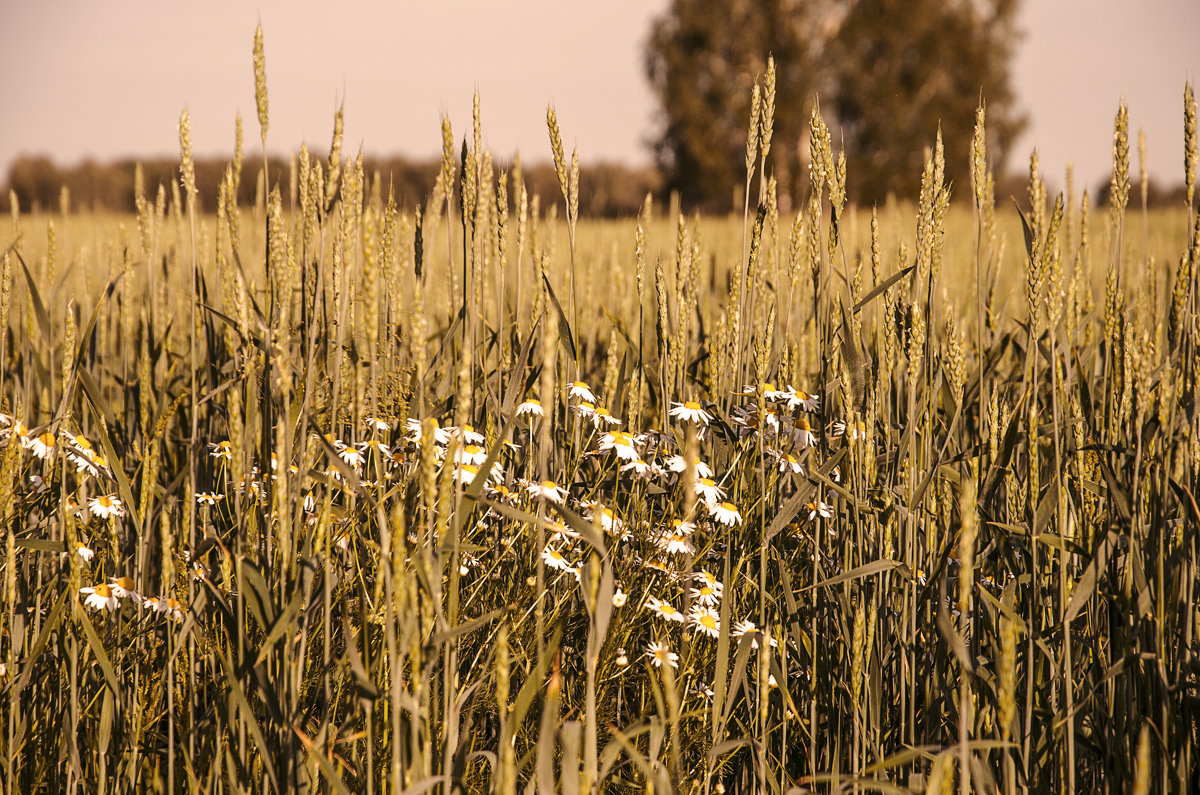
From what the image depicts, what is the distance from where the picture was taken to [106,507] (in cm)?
129

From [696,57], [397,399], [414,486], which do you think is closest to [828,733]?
[414,486]

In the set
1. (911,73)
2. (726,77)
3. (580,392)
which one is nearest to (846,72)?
(911,73)

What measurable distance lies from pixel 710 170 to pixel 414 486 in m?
20.3

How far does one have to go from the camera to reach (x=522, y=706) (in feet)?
2.77

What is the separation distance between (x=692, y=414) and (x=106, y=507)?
3.02 ft

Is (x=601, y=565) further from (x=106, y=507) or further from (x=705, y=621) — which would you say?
(x=106, y=507)

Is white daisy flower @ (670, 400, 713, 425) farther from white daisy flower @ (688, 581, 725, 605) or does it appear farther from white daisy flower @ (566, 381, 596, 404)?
white daisy flower @ (688, 581, 725, 605)

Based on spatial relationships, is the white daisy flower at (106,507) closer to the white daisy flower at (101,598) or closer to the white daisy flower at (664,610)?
the white daisy flower at (101,598)

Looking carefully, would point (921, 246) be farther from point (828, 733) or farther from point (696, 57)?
point (696, 57)

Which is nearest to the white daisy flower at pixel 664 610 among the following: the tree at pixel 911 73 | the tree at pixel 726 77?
the tree at pixel 726 77

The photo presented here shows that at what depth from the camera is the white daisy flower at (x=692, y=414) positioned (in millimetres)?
1399

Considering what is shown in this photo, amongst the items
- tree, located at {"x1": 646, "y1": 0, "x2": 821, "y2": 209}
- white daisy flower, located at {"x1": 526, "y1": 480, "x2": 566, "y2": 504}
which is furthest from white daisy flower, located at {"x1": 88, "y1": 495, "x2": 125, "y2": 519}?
tree, located at {"x1": 646, "y1": 0, "x2": 821, "y2": 209}

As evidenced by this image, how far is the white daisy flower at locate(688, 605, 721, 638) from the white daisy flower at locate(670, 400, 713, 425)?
0.30 m

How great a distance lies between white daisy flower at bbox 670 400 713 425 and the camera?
1399 mm
